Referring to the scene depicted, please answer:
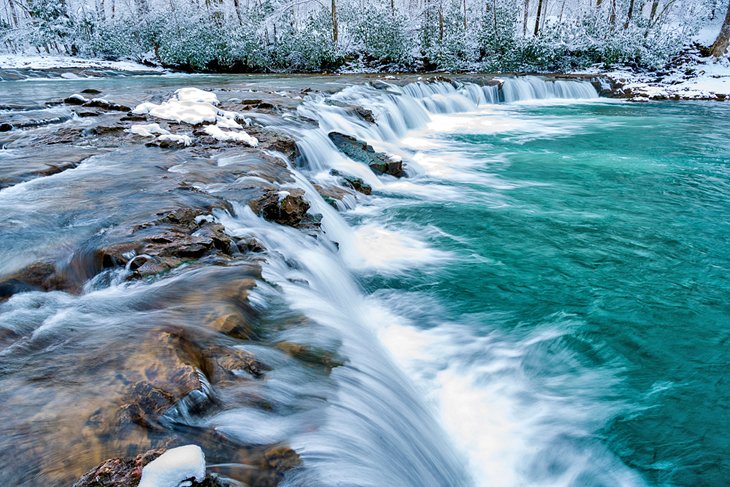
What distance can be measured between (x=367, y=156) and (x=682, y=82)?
21688 mm

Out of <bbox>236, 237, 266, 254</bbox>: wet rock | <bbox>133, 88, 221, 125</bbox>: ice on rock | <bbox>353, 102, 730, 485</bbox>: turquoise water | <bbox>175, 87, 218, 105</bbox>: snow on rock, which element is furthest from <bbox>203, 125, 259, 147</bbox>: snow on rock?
<bbox>236, 237, 266, 254</bbox>: wet rock

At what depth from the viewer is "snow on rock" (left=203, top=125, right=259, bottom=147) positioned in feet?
24.9

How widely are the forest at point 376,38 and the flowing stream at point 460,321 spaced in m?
22.9

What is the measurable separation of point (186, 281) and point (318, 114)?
839cm

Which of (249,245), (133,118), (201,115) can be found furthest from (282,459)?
(133,118)

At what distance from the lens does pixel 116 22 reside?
121ft

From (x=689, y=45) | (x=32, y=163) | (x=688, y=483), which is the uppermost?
(x=689, y=45)

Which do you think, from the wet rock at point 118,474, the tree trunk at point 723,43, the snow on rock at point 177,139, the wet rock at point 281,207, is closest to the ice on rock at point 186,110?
the snow on rock at point 177,139

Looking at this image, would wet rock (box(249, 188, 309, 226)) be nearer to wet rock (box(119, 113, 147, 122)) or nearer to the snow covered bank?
wet rock (box(119, 113, 147, 122))

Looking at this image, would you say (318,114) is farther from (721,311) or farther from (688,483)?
(688,483)

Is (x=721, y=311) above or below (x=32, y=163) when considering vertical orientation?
below

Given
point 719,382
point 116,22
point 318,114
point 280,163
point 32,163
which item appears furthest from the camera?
point 116,22

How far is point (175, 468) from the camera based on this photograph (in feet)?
4.66

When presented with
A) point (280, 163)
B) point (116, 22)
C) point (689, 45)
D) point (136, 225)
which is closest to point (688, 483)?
point (136, 225)
